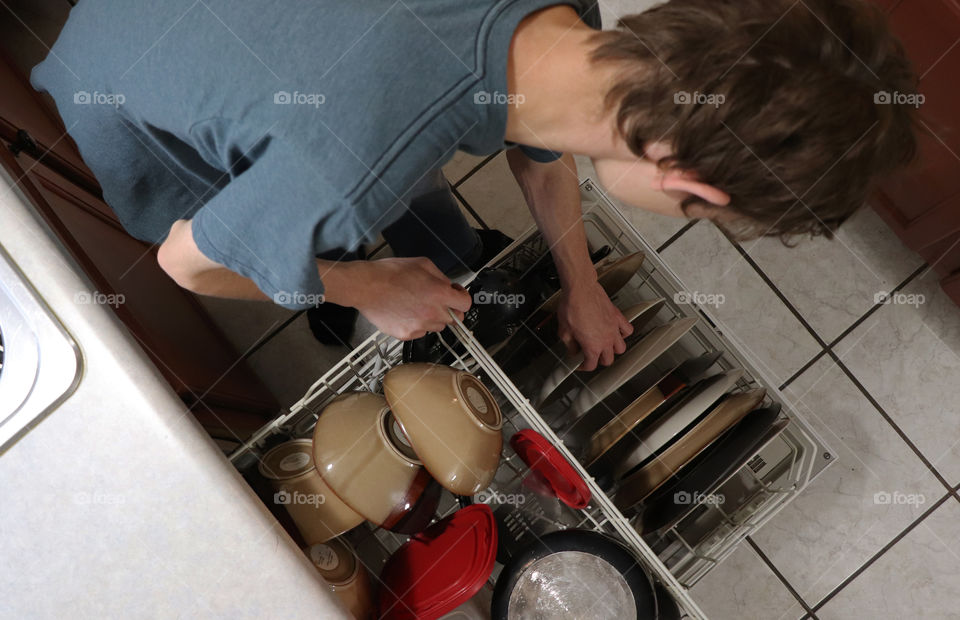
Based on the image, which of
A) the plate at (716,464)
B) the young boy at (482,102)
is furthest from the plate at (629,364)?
the young boy at (482,102)

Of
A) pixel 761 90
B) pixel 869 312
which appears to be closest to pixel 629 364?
pixel 761 90

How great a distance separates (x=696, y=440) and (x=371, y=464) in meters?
0.38

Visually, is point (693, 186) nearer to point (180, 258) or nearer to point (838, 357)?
point (180, 258)

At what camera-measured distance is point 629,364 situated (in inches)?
30.3

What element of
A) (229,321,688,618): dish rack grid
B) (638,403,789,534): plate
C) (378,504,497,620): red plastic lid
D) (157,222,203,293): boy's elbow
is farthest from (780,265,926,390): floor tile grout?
(157,222,203,293): boy's elbow

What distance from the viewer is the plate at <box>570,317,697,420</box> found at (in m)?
0.76

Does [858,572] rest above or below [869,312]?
below

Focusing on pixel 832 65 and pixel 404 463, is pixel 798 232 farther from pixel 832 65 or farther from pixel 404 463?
pixel 404 463

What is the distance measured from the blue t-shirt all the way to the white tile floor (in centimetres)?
78

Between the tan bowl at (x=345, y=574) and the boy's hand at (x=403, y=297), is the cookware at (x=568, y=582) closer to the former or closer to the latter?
the tan bowl at (x=345, y=574)

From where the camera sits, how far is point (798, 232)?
0.58 metres

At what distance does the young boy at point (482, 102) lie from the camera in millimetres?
451

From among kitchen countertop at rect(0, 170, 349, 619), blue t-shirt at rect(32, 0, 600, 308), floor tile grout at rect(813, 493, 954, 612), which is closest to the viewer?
blue t-shirt at rect(32, 0, 600, 308)

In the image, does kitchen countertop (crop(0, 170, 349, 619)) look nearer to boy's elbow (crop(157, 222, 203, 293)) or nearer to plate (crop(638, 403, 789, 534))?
boy's elbow (crop(157, 222, 203, 293))
